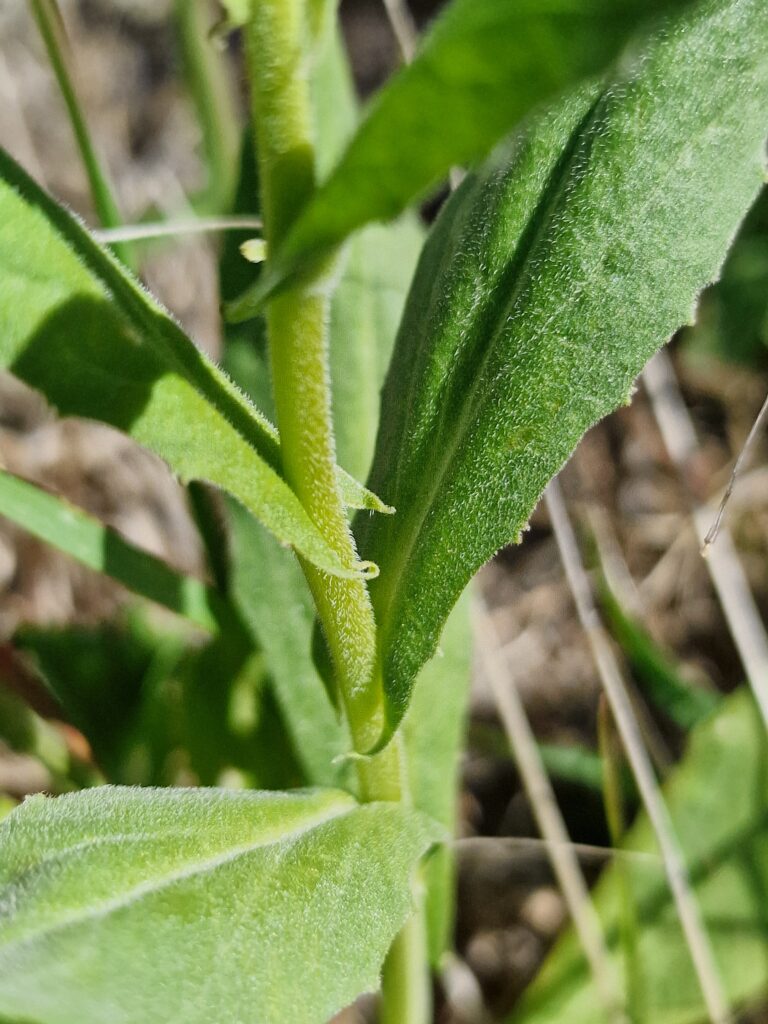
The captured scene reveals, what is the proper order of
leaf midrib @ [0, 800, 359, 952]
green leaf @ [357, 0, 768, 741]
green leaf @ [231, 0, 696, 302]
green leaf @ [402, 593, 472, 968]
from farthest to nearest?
green leaf @ [402, 593, 472, 968] → green leaf @ [357, 0, 768, 741] → leaf midrib @ [0, 800, 359, 952] → green leaf @ [231, 0, 696, 302]

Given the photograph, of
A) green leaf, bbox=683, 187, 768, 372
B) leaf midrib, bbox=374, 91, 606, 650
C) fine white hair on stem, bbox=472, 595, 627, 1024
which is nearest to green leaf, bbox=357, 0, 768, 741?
leaf midrib, bbox=374, 91, 606, 650

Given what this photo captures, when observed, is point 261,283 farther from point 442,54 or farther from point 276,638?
point 276,638

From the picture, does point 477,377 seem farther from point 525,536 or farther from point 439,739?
point 525,536

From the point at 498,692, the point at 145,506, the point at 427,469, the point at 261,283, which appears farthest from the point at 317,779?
the point at 145,506

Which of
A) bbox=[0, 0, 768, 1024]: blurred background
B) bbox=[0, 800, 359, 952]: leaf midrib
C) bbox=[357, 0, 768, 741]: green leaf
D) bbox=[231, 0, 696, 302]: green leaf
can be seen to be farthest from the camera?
bbox=[0, 0, 768, 1024]: blurred background

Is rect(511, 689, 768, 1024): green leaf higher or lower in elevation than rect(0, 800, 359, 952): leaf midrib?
lower

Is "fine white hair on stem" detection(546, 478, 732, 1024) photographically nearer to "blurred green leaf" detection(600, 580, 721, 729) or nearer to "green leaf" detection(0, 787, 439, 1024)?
"blurred green leaf" detection(600, 580, 721, 729)

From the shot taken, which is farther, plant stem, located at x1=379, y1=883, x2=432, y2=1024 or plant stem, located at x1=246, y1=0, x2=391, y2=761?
plant stem, located at x1=379, y1=883, x2=432, y2=1024
